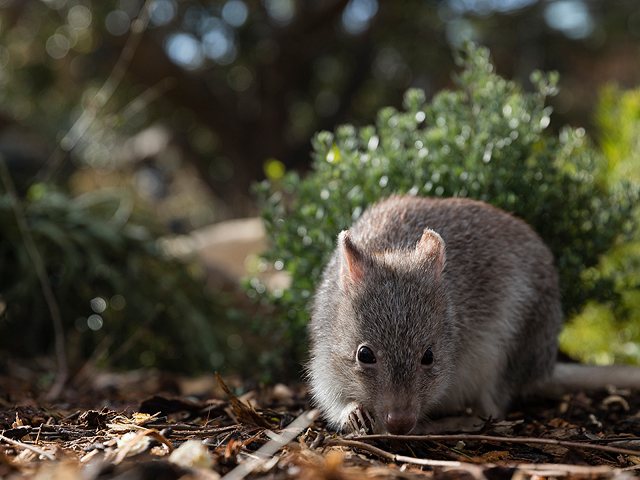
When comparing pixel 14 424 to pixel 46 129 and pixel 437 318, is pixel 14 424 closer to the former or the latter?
pixel 437 318

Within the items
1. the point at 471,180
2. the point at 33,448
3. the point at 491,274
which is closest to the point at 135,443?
the point at 33,448

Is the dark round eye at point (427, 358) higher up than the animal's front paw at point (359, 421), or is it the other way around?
the dark round eye at point (427, 358)

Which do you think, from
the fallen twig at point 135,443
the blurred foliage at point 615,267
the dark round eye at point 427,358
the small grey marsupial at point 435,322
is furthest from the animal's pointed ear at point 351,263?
the blurred foliage at point 615,267

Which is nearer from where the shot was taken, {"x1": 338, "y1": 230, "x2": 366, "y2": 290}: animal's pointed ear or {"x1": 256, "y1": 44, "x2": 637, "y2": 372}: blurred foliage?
{"x1": 338, "y1": 230, "x2": 366, "y2": 290}: animal's pointed ear

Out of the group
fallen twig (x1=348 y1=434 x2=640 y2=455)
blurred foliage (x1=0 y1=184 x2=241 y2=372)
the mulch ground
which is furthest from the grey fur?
blurred foliage (x1=0 y1=184 x2=241 y2=372)

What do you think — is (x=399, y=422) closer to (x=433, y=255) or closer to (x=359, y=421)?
(x=359, y=421)

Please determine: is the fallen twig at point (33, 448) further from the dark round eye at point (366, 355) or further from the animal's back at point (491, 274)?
the animal's back at point (491, 274)

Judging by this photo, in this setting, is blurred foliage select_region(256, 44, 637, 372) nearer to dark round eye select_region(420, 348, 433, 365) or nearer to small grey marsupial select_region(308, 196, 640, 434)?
small grey marsupial select_region(308, 196, 640, 434)
